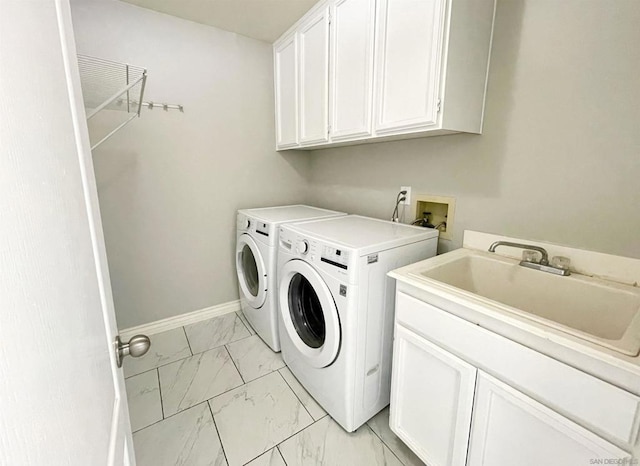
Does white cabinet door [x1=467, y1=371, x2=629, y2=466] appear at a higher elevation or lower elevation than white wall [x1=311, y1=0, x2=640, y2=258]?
lower

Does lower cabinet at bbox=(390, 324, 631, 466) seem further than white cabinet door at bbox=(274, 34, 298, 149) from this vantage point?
No

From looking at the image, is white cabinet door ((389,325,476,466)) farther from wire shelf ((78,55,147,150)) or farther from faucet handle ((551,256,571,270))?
wire shelf ((78,55,147,150))

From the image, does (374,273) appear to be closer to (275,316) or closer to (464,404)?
(464,404)

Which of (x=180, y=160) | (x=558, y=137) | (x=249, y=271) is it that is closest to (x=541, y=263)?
(x=558, y=137)

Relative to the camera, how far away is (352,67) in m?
1.64

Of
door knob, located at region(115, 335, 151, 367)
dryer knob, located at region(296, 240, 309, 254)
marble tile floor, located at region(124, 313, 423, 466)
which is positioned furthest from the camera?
dryer knob, located at region(296, 240, 309, 254)

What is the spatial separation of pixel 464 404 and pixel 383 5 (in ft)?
5.92

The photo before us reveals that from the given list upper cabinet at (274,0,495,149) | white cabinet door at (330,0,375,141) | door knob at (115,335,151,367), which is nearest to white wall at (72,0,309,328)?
upper cabinet at (274,0,495,149)

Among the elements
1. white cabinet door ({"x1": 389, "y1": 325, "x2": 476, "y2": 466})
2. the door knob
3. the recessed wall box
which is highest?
the recessed wall box

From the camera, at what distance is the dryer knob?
4.79 feet

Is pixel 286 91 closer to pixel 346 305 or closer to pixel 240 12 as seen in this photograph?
pixel 240 12

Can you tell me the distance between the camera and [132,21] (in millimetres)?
1871

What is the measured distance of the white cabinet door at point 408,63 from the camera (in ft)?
4.09

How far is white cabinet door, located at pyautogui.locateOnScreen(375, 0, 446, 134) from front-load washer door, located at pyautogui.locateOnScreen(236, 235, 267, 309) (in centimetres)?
120
